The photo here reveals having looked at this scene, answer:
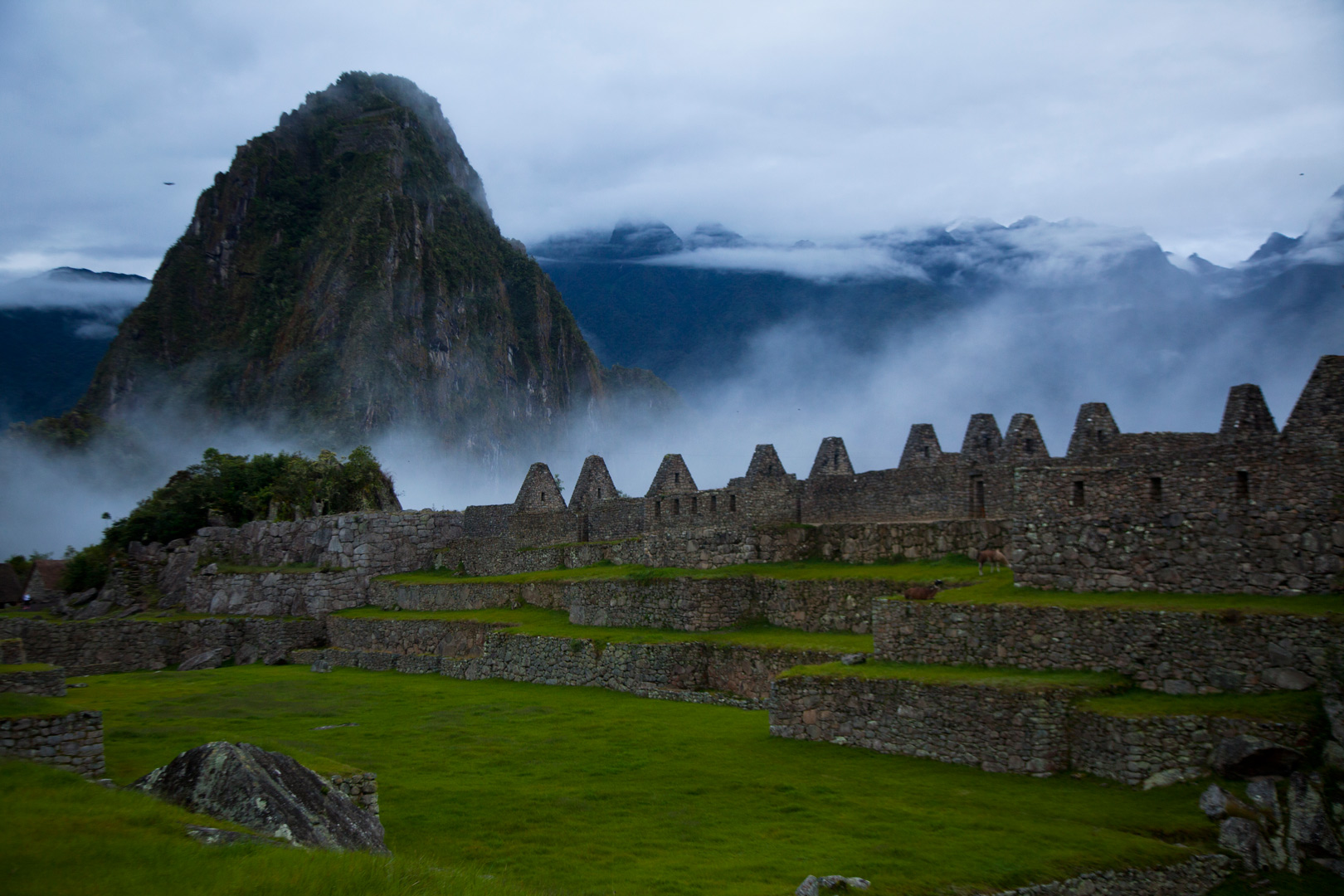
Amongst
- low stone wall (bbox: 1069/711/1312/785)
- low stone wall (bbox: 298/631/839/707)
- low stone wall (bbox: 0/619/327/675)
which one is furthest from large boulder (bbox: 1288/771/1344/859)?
low stone wall (bbox: 0/619/327/675)

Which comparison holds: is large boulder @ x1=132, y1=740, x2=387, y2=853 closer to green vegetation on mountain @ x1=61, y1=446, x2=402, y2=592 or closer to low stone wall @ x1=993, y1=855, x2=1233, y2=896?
low stone wall @ x1=993, y1=855, x2=1233, y2=896

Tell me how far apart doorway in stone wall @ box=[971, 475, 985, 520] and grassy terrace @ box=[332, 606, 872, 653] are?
166 inches

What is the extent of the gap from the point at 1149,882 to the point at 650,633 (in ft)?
44.8

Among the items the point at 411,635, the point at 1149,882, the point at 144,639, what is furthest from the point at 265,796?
the point at 144,639

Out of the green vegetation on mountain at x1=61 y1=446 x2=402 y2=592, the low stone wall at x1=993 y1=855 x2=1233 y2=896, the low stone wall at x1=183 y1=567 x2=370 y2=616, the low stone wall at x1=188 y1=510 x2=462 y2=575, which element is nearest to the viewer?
the low stone wall at x1=993 y1=855 x2=1233 y2=896

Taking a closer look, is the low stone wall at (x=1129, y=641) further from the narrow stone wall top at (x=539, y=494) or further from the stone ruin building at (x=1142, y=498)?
the narrow stone wall top at (x=539, y=494)

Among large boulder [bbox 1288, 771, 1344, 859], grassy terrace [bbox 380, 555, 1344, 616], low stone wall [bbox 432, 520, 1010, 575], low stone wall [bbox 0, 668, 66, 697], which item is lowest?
large boulder [bbox 1288, 771, 1344, 859]

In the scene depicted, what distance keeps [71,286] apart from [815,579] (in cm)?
11946

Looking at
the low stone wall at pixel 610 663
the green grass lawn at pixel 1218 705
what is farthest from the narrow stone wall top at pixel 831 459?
the green grass lawn at pixel 1218 705

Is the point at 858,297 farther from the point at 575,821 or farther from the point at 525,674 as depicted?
the point at 575,821

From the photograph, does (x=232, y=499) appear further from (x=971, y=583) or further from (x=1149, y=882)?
(x=1149, y=882)

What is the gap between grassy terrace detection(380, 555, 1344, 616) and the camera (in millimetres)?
12539

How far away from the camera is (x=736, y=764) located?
14602 millimetres

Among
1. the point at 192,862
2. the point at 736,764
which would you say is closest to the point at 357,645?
the point at 736,764
